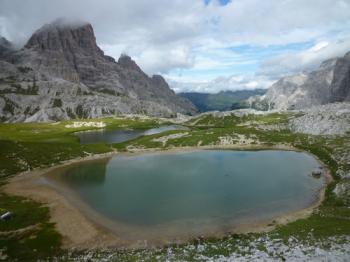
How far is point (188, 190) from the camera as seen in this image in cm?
7131

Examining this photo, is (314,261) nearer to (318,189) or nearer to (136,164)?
(318,189)

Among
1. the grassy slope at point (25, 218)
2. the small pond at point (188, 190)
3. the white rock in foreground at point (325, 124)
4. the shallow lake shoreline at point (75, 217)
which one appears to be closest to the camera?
the grassy slope at point (25, 218)

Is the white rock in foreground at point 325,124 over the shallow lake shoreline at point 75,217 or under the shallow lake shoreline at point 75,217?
over

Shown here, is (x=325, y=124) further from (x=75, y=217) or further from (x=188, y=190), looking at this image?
(x=75, y=217)


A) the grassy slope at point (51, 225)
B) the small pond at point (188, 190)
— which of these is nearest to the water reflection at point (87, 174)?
the small pond at point (188, 190)

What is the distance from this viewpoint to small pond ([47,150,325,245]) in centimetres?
5256

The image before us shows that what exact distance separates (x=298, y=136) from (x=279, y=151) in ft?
72.3

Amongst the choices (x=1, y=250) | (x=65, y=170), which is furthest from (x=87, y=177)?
(x=1, y=250)

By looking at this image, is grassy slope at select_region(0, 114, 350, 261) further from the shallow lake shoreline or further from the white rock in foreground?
the white rock in foreground

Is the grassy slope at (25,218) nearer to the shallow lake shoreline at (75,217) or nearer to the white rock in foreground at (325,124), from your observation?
the shallow lake shoreline at (75,217)

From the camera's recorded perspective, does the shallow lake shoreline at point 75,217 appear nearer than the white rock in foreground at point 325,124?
Yes

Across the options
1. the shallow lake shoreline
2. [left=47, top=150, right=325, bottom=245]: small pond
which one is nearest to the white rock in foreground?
[left=47, top=150, right=325, bottom=245]: small pond

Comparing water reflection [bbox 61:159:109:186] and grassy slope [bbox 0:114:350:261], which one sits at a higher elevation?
grassy slope [bbox 0:114:350:261]

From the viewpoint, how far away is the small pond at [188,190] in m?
52.6
